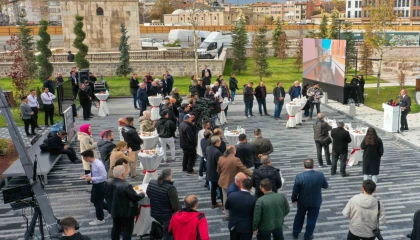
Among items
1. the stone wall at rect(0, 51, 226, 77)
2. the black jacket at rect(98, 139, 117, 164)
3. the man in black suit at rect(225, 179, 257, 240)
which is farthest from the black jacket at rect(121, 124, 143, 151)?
the stone wall at rect(0, 51, 226, 77)

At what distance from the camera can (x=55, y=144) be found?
36.6ft

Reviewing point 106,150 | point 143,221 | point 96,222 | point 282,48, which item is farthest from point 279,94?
point 282,48

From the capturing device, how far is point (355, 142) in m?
11.2

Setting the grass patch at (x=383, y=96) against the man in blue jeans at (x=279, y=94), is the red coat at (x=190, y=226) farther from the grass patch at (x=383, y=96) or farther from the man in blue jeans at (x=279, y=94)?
the grass patch at (x=383, y=96)

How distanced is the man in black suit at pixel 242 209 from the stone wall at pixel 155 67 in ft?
74.5

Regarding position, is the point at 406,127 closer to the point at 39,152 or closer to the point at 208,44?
the point at 39,152

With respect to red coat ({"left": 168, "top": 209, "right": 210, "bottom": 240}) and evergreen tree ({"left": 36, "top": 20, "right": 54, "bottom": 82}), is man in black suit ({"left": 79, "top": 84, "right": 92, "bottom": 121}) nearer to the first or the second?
evergreen tree ({"left": 36, "top": 20, "right": 54, "bottom": 82})

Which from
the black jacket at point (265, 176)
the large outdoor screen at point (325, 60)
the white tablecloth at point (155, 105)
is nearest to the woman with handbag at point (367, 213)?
the black jacket at point (265, 176)

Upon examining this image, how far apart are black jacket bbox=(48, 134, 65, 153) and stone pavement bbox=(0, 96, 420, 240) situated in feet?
1.69

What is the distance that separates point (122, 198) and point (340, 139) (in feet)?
18.3

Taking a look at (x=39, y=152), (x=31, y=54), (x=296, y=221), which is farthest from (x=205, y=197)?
(x=31, y=54)

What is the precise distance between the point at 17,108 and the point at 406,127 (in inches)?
600

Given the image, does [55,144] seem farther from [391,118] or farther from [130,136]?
[391,118]

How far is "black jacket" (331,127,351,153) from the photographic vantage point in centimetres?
988
